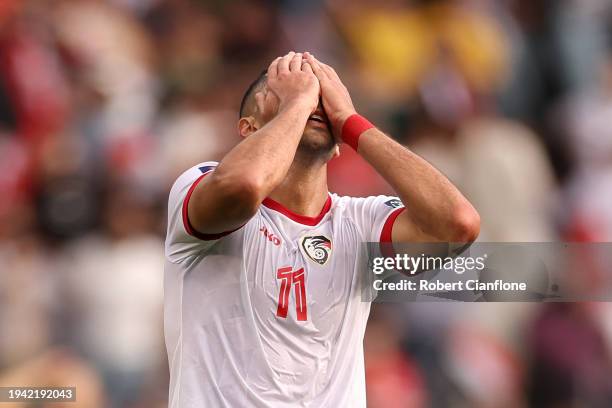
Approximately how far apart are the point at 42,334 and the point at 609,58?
5217 millimetres

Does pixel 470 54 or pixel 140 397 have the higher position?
pixel 470 54

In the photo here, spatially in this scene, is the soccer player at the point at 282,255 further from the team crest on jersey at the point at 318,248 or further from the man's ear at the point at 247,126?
the man's ear at the point at 247,126

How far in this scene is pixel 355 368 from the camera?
454 cm

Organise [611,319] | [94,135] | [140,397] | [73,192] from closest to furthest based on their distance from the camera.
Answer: [140,397], [611,319], [73,192], [94,135]

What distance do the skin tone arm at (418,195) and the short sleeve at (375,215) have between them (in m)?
0.05

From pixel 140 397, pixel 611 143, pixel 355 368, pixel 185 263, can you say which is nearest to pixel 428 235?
pixel 355 368

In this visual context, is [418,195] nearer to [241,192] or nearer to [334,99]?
[334,99]

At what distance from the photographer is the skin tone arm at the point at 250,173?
406 cm

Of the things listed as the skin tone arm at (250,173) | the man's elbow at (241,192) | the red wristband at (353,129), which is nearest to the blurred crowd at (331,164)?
the red wristband at (353,129)

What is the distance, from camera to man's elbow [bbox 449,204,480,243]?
429 centimetres

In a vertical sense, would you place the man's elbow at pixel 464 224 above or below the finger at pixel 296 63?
below

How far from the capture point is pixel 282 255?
448 centimetres

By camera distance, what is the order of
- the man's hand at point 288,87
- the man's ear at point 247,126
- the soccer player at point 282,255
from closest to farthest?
1. the soccer player at point 282,255
2. the man's hand at point 288,87
3. the man's ear at point 247,126

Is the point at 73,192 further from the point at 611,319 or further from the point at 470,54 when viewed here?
the point at 611,319
